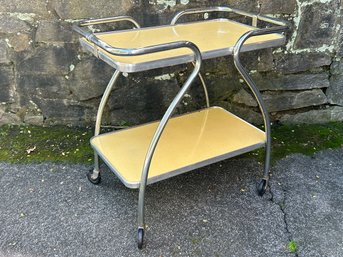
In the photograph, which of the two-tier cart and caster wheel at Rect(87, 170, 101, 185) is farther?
caster wheel at Rect(87, 170, 101, 185)

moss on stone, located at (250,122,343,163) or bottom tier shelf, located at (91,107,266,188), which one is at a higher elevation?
bottom tier shelf, located at (91,107,266,188)

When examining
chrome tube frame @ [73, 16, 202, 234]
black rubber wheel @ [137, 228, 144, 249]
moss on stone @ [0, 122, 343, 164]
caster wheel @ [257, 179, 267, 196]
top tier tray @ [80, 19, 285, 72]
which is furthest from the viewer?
moss on stone @ [0, 122, 343, 164]

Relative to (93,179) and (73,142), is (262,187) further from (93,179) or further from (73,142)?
(73,142)

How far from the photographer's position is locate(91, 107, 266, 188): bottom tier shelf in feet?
6.17

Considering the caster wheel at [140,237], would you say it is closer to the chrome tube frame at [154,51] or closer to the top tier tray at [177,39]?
the chrome tube frame at [154,51]

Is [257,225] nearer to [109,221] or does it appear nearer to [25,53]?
[109,221]

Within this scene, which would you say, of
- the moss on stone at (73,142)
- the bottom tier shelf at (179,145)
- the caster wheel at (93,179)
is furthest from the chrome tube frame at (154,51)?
the moss on stone at (73,142)

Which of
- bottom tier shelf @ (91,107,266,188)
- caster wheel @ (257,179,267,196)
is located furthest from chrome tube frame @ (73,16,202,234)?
caster wheel @ (257,179,267,196)

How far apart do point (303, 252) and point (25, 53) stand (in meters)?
1.93

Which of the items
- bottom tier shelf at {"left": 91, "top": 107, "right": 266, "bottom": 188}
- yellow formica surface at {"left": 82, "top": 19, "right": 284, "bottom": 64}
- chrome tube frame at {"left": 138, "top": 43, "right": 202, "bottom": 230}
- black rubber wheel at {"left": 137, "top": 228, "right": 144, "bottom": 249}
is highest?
yellow formica surface at {"left": 82, "top": 19, "right": 284, "bottom": 64}

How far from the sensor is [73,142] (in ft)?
8.48

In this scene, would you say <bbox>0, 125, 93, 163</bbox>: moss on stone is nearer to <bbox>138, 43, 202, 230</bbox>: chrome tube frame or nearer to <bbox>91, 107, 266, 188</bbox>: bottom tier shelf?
<bbox>91, 107, 266, 188</bbox>: bottom tier shelf

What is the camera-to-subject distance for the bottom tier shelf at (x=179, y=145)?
6.17 feet

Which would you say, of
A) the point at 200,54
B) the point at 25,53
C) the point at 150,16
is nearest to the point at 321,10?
the point at 150,16
